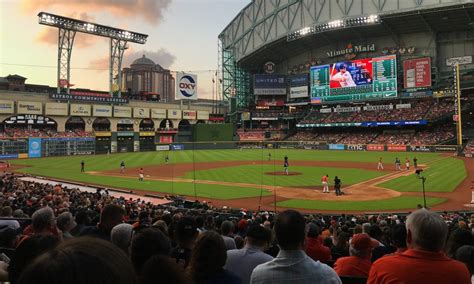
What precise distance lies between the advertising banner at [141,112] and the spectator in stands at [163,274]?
9158cm

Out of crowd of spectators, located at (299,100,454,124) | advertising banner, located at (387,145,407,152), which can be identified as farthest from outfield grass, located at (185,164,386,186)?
crowd of spectators, located at (299,100,454,124)

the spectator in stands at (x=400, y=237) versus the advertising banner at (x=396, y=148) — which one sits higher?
the advertising banner at (x=396, y=148)

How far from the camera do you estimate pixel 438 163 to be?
4697cm

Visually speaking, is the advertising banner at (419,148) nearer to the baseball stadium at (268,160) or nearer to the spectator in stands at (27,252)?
the baseball stadium at (268,160)

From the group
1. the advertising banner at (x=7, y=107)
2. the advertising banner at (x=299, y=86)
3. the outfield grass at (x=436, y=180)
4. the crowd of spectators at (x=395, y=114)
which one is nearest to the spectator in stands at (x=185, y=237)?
the outfield grass at (x=436, y=180)

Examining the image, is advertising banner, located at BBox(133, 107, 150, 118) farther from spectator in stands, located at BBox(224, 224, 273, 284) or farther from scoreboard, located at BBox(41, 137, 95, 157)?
spectator in stands, located at BBox(224, 224, 273, 284)

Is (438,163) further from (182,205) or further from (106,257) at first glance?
(106,257)


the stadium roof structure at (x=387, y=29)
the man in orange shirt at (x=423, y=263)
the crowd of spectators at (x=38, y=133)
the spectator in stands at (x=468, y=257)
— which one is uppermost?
the stadium roof structure at (x=387, y=29)

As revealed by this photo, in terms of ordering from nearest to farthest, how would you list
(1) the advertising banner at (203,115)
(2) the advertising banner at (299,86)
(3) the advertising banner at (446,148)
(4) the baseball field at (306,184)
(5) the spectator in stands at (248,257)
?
(5) the spectator in stands at (248,257)
(4) the baseball field at (306,184)
(3) the advertising banner at (446,148)
(2) the advertising banner at (299,86)
(1) the advertising banner at (203,115)

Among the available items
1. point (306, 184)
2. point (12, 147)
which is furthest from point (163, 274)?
point (12, 147)

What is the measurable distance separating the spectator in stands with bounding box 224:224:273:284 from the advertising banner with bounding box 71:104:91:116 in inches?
3259

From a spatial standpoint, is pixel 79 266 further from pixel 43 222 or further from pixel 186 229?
pixel 43 222

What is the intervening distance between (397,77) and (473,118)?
56.6 ft

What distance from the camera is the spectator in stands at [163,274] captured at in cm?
220
